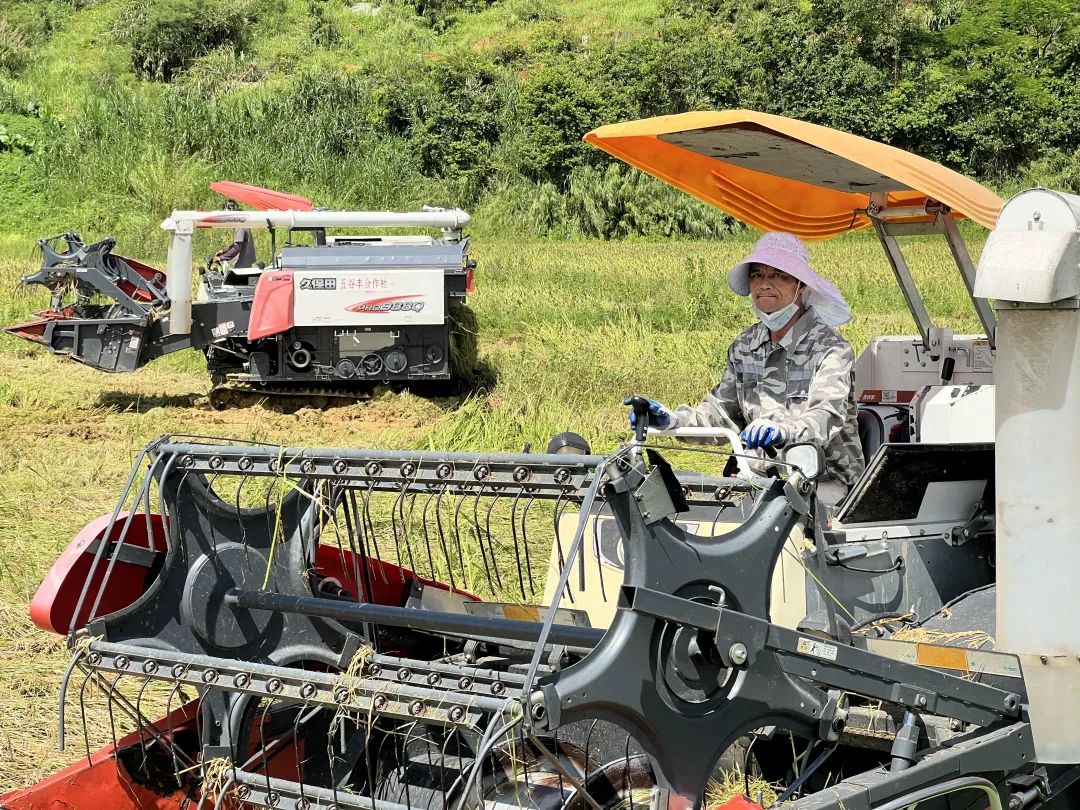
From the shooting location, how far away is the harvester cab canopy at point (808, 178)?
3.87 m

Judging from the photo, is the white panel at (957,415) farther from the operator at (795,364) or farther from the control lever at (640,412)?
the control lever at (640,412)

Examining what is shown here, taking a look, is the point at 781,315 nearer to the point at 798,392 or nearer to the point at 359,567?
the point at 798,392

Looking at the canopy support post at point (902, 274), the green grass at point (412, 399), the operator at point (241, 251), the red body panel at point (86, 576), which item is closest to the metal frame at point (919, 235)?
the canopy support post at point (902, 274)

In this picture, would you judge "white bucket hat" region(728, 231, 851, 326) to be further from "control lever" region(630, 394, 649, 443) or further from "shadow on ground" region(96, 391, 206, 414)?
"shadow on ground" region(96, 391, 206, 414)

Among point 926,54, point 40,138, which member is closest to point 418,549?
point 40,138

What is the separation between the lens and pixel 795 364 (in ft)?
14.6

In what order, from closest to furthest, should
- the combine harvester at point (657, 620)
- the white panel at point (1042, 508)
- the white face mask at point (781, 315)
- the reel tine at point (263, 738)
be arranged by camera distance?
the combine harvester at point (657, 620) → the white panel at point (1042, 508) → the reel tine at point (263, 738) → the white face mask at point (781, 315)

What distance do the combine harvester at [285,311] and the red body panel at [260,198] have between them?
8cm

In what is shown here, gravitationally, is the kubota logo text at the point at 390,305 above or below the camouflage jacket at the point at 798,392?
above

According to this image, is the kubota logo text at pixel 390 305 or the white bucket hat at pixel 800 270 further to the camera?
the kubota logo text at pixel 390 305

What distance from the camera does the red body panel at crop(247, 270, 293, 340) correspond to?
10586 mm

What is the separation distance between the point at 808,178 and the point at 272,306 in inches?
261

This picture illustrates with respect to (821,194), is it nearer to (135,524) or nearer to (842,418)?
(842,418)

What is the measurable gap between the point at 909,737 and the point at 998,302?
0.97 m
